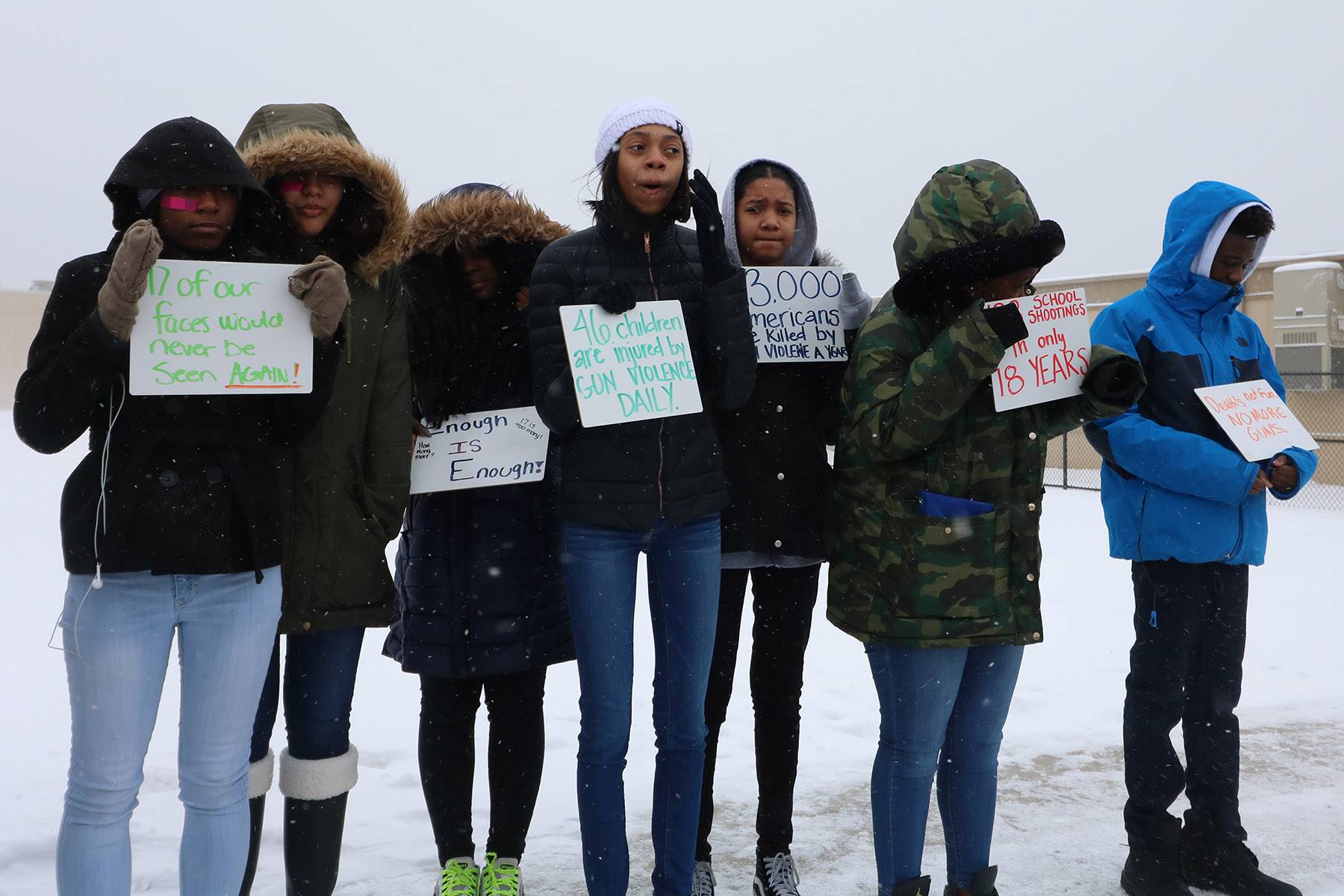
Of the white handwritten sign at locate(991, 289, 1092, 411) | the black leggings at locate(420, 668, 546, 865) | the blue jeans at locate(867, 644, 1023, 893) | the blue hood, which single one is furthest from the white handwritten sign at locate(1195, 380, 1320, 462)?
the black leggings at locate(420, 668, 546, 865)

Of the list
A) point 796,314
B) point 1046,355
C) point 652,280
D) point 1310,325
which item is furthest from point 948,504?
point 1310,325

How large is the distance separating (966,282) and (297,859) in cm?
246

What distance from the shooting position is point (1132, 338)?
3.30 m

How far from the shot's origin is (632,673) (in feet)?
9.27

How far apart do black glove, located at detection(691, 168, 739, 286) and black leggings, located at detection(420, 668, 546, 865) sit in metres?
1.37

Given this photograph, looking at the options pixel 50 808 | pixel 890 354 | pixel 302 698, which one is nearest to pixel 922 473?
pixel 890 354

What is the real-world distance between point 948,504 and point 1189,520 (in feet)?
3.27

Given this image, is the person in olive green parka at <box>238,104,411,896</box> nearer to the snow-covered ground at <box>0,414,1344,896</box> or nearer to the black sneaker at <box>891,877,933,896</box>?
the snow-covered ground at <box>0,414,1344,896</box>

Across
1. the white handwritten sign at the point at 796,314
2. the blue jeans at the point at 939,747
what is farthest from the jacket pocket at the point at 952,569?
the white handwritten sign at the point at 796,314

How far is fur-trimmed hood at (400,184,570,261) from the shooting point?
3105 millimetres

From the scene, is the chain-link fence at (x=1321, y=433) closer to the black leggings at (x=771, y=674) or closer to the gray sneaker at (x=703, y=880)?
the black leggings at (x=771, y=674)

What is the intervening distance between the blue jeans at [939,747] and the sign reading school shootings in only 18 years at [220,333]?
5.72ft

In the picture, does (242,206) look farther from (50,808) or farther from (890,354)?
(50,808)

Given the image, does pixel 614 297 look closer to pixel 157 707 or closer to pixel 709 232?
pixel 709 232
